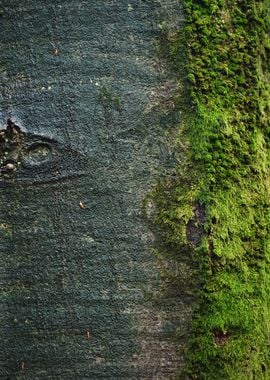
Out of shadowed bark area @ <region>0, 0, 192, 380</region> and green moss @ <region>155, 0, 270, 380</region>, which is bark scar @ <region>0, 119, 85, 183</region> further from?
green moss @ <region>155, 0, 270, 380</region>

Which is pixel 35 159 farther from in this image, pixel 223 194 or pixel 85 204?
pixel 223 194

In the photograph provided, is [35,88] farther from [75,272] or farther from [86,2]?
[75,272]

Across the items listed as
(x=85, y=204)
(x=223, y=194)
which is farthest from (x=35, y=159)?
(x=223, y=194)

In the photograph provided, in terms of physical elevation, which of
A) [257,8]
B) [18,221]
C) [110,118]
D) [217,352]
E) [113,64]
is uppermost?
[257,8]

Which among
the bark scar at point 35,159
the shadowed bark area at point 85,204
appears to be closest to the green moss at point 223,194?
the shadowed bark area at point 85,204

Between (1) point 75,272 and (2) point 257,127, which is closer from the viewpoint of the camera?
(1) point 75,272

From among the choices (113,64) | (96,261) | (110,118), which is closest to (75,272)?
(96,261)

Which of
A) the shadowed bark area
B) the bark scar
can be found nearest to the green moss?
the shadowed bark area
